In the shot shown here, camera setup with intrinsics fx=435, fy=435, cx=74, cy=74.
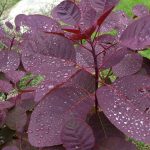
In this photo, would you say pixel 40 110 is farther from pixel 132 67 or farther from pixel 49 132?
pixel 132 67

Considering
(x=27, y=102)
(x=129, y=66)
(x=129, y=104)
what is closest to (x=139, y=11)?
(x=129, y=66)

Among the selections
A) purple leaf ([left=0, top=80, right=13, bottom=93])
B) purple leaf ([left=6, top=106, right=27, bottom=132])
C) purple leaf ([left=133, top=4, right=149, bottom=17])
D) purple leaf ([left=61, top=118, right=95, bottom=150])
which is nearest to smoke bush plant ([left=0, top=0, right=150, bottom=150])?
purple leaf ([left=61, top=118, right=95, bottom=150])

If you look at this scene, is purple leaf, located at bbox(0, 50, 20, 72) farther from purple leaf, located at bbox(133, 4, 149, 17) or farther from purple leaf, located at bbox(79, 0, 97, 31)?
purple leaf, located at bbox(133, 4, 149, 17)

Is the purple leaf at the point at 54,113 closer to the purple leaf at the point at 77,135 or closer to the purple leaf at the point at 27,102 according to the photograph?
the purple leaf at the point at 77,135

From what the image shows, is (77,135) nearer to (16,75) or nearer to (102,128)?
(102,128)

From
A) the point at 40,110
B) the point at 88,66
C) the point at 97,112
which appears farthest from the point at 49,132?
the point at 88,66
